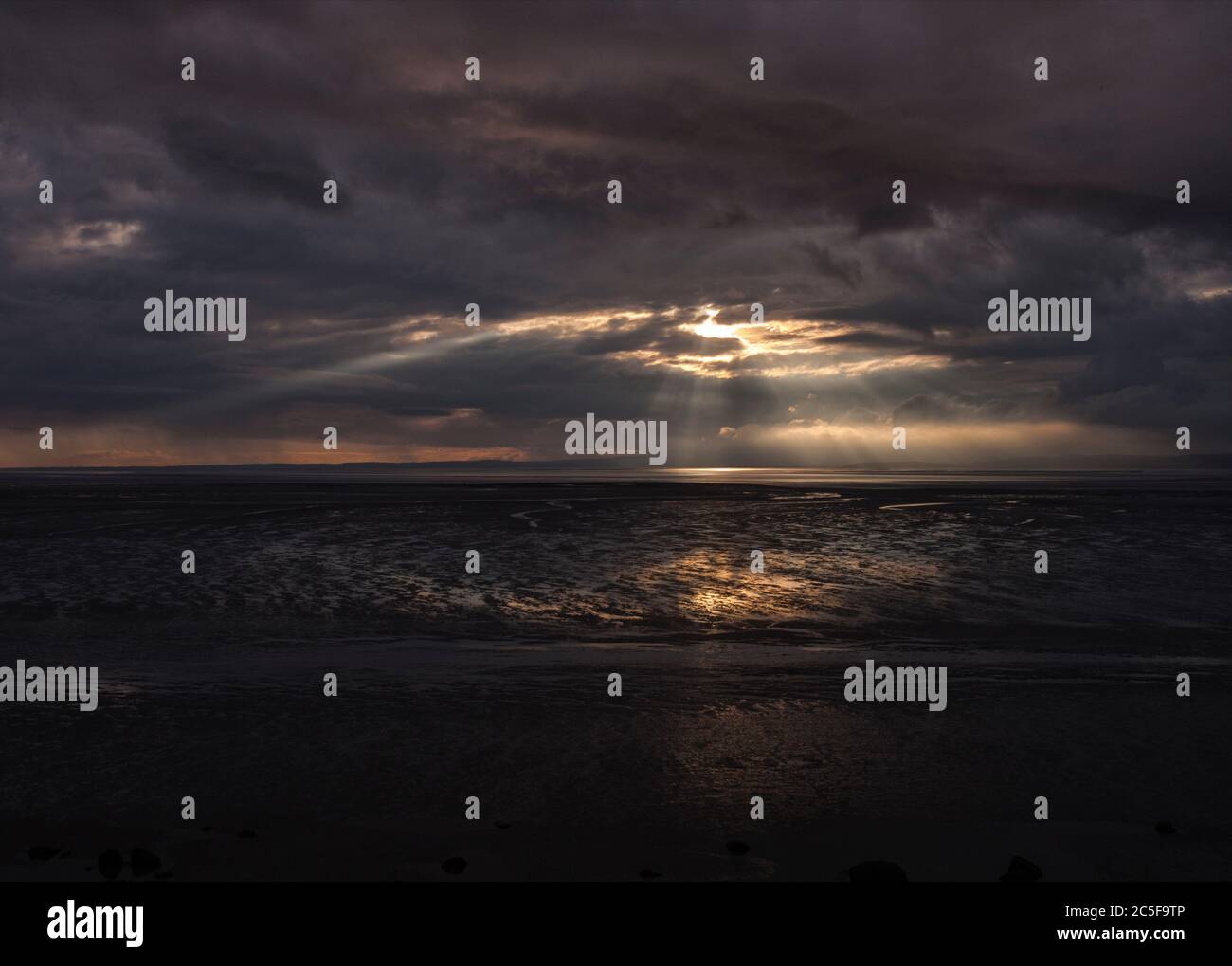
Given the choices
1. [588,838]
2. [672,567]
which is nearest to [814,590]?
[672,567]

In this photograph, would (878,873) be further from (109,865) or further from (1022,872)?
(109,865)

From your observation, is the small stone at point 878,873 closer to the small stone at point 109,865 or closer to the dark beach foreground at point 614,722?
the dark beach foreground at point 614,722

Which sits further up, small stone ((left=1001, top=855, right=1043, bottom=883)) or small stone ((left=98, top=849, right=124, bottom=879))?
small stone ((left=98, top=849, right=124, bottom=879))

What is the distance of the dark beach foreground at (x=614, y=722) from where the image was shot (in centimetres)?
720

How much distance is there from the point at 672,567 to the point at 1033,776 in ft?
52.3

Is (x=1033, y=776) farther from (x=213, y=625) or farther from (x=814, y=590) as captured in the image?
(x=213, y=625)

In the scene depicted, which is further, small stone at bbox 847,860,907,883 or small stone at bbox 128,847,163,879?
small stone at bbox 128,847,163,879

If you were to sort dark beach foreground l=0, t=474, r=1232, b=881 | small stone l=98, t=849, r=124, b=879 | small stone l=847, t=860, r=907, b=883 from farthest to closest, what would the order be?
dark beach foreground l=0, t=474, r=1232, b=881 → small stone l=98, t=849, r=124, b=879 → small stone l=847, t=860, r=907, b=883

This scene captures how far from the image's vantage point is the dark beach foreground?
7203mm

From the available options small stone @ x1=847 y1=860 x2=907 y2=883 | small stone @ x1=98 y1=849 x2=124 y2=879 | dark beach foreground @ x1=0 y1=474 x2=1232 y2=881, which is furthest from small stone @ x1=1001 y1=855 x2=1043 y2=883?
small stone @ x1=98 y1=849 x2=124 y2=879

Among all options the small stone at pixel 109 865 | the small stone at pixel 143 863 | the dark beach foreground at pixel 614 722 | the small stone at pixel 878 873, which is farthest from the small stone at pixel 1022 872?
the small stone at pixel 109 865

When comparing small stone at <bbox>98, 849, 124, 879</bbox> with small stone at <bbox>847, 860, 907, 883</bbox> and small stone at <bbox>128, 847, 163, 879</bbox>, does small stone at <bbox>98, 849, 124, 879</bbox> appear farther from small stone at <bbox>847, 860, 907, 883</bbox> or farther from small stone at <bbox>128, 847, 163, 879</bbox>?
small stone at <bbox>847, 860, 907, 883</bbox>

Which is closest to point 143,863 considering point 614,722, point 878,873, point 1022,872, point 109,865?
point 109,865
